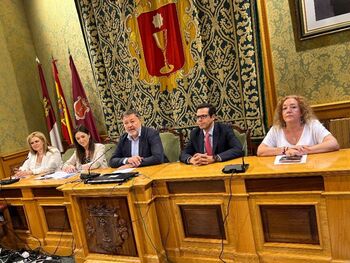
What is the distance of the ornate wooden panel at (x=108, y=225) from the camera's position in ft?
6.77

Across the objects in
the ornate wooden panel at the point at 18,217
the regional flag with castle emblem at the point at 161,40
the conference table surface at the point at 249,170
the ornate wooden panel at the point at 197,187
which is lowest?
the ornate wooden panel at the point at 18,217

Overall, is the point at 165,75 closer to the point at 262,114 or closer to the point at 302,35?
the point at 262,114

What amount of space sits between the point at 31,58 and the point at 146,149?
269 centimetres

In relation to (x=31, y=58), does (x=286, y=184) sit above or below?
below

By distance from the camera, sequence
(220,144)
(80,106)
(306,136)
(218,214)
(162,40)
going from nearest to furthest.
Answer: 1. (218,214)
2. (306,136)
3. (220,144)
4. (162,40)
5. (80,106)

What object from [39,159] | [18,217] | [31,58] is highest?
[31,58]

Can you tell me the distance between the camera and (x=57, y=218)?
8.44 ft

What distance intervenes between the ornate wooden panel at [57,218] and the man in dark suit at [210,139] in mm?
1079

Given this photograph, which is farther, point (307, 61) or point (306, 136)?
point (307, 61)

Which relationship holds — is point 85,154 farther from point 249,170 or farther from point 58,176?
point 249,170

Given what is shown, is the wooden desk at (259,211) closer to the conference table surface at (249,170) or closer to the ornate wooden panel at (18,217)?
the conference table surface at (249,170)

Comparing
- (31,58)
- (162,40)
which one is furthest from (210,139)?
(31,58)

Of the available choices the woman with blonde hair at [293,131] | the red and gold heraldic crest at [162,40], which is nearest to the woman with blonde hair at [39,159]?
the red and gold heraldic crest at [162,40]

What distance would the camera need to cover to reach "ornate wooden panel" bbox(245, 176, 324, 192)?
1629 millimetres
